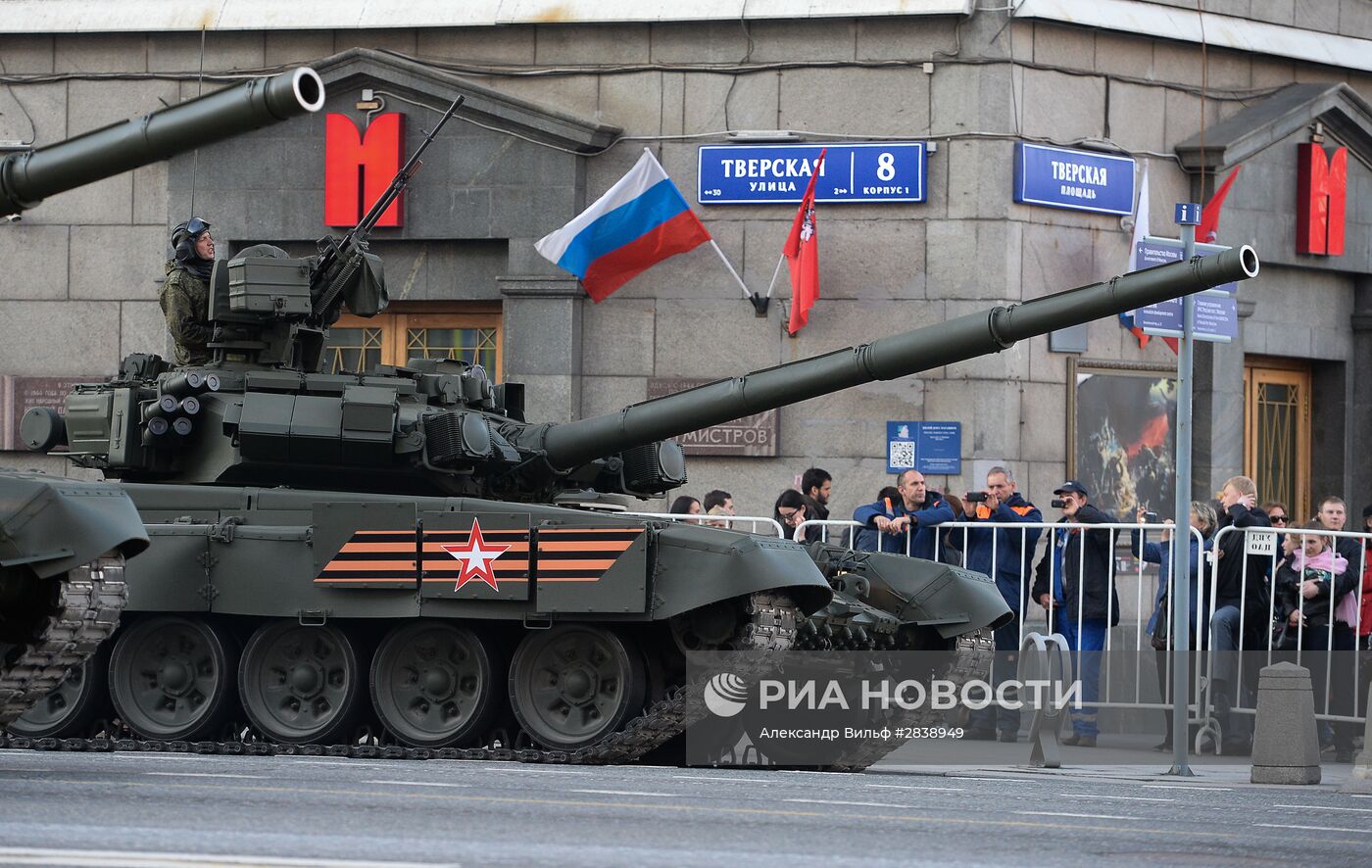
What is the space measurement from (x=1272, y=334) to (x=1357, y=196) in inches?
67.3

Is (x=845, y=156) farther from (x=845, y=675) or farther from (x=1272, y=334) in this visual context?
(x=845, y=675)

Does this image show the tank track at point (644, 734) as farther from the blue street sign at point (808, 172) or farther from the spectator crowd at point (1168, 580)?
the blue street sign at point (808, 172)

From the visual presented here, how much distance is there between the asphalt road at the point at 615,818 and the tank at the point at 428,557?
3.76 ft

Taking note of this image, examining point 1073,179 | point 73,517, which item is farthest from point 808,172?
point 73,517

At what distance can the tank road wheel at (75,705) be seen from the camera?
47.0 feet

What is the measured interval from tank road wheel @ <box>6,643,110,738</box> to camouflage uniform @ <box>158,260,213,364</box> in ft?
6.37

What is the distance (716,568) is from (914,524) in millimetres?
3353

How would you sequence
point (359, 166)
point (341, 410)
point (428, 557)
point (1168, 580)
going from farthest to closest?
point (359, 166)
point (1168, 580)
point (341, 410)
point (428, 557)

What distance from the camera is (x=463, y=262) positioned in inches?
835

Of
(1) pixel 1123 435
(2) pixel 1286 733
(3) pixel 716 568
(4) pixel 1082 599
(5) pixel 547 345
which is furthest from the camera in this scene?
(5) pixel 547 345

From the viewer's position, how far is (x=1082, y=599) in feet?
51.3

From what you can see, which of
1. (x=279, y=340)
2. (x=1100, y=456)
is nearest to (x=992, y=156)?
(x=1100, y=456)

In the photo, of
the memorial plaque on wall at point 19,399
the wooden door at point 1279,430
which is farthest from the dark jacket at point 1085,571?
the memorial plaque on wall at point 19,399

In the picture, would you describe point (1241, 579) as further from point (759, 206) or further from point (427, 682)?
point (759, 206)
